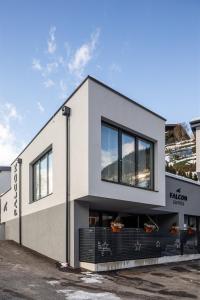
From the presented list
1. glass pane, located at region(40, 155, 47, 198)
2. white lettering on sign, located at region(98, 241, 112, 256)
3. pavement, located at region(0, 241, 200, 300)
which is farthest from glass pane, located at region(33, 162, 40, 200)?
white lettering on sign, located at region(98, 241, 112, 256)

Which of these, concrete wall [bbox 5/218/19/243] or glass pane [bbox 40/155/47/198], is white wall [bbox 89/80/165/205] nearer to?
glass pane [bbox 40/155/47/198]

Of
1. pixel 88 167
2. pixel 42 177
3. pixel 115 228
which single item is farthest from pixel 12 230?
pixel 88 167

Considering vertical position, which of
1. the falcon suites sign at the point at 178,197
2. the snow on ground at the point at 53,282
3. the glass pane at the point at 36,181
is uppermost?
the glass pane at the point at 36,181

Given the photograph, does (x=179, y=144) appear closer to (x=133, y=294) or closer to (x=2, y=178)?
(x=2, y=178)

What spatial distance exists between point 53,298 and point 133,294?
1.99m

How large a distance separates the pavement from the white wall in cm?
253

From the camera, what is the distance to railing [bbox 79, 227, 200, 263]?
39.6 feet

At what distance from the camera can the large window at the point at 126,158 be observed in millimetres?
13227

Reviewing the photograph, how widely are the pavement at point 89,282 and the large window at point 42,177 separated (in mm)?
2887

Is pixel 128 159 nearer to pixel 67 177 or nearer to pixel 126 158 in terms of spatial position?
pixel 126 158

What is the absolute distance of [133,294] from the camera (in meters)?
8.99

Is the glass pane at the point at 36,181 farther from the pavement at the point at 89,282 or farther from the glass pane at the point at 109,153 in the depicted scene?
the glass pane at the point at 109,153

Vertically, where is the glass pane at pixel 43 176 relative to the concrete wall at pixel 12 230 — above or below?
above

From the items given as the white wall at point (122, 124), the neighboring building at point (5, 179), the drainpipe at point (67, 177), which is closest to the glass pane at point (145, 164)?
the white wall at point (122, 124)
